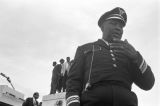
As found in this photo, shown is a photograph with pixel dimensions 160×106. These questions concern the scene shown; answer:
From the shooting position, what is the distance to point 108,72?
317 cm

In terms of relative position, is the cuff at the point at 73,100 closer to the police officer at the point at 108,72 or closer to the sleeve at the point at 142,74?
the police officer at the point at 108,72

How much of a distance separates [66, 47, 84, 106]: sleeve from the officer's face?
1.05ft

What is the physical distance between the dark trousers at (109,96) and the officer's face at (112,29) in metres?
0.57

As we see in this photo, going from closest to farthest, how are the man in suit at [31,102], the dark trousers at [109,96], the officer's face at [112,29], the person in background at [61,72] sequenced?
the dark trousers at [109,96], the officer's face at [112,29], the man in suit at [31,102], the person in background at [61,72]

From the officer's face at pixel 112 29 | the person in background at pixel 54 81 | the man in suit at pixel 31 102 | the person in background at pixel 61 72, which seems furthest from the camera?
the person in background at pixel 54 81

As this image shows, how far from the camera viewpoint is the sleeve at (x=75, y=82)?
3.11 m

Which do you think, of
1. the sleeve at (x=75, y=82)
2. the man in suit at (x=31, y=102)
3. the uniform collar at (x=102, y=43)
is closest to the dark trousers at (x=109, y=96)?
the sleeve at (x=75, y=82)

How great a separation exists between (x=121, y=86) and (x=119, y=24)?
2.38 feet

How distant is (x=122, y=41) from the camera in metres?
3.25

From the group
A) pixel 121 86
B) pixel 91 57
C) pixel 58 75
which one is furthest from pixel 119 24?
pixel 58 75

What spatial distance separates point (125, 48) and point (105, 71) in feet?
0.96

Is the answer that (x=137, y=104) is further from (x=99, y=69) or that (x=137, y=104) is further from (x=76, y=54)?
(x=76, y=54)

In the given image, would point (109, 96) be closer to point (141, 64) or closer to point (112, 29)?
point (141, 64)

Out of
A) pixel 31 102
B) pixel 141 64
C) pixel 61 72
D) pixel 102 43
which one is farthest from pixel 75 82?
pixel 61 72
